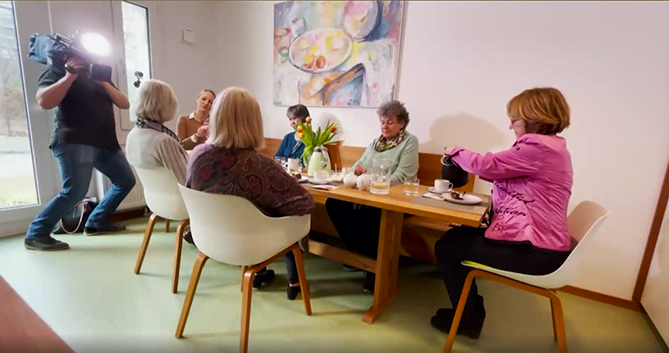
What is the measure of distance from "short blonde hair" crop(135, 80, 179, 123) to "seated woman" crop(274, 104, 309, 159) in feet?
3.15

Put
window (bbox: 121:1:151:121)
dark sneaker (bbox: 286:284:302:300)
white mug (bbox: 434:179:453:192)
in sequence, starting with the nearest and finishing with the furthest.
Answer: white mug (bbox: 434:179:453:192) < dark sneaker (bbox: 286:284:302:300) < window (bbox: 121:1:151:121)

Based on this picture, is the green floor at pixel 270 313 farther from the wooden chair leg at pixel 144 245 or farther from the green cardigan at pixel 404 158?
the green cardigan at pixel 404 158

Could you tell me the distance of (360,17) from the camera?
2.64 metres

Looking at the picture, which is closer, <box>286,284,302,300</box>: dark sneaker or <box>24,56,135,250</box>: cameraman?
<box>286,284,302,300</box>: dark sneaker

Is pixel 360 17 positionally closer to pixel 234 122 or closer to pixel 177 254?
pixel 234 122

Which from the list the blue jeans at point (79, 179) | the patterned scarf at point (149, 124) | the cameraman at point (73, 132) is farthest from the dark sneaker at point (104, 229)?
the patterned scarf at point (149, 124)

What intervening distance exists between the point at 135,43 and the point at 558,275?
3.70 m

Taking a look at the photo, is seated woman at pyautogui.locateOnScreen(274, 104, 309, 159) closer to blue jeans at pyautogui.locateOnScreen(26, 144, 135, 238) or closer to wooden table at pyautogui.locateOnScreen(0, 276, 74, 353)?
blue jeans at pyautogui.locateOnScreen(26, 144, 135, 238)

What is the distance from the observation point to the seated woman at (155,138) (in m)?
1.77

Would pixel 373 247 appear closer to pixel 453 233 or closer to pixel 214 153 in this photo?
pixel 453 233

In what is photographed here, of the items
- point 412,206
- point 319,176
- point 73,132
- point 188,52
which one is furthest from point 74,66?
point 412,206

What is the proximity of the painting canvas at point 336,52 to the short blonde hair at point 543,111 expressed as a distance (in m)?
1.32

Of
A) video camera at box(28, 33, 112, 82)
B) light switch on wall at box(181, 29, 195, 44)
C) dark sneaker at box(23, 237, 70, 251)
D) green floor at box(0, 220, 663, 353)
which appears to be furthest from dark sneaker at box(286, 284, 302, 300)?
light switch on wall at box(181, 29, 195, 44)

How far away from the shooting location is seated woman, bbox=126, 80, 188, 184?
1772mm
